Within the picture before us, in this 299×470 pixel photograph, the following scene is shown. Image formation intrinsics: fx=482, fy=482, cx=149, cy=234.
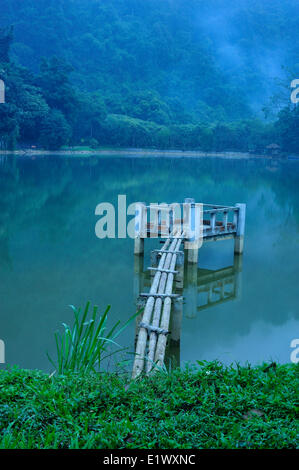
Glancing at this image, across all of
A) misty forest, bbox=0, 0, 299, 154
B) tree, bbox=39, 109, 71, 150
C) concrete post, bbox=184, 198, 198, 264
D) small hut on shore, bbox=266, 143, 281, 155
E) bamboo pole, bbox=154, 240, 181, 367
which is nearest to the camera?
bamboo pole, bbox=154, 240, 181, 367

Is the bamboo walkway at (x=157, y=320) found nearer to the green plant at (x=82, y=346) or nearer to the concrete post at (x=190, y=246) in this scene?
the green plant at (x=82, y=346)

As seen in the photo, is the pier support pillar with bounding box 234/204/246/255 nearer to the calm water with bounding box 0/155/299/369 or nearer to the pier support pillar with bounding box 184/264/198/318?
the calm water with bounding box 0/155/299/369

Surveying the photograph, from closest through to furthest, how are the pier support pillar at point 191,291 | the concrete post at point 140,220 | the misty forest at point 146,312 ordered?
1. the misty forest at point 146,312
2. the pier support pillar at point 191,291
3. the concrete post at point 140,220

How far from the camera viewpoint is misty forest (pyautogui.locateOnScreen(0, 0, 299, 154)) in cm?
5322

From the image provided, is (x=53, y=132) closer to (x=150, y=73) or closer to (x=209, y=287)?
(x=209, y=287)

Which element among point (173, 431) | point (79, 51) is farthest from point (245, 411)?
point (79, 51)

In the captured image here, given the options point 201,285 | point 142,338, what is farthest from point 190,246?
point 142,338

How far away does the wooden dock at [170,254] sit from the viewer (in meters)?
4.85

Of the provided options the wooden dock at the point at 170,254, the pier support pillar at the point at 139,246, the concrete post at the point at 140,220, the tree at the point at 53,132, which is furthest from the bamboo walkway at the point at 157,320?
the tree at the point at 53,132

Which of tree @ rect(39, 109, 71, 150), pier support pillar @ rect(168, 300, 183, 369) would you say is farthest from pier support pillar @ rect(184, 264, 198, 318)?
tree @ rect(39, 109, 71, 150)

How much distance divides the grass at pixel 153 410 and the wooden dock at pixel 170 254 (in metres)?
1.17

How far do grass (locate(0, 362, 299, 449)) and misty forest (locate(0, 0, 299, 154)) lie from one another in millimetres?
41804

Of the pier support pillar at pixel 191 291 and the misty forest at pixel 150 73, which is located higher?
the misty forest at pixel 150 73

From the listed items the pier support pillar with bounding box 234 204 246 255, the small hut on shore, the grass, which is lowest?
the grass
